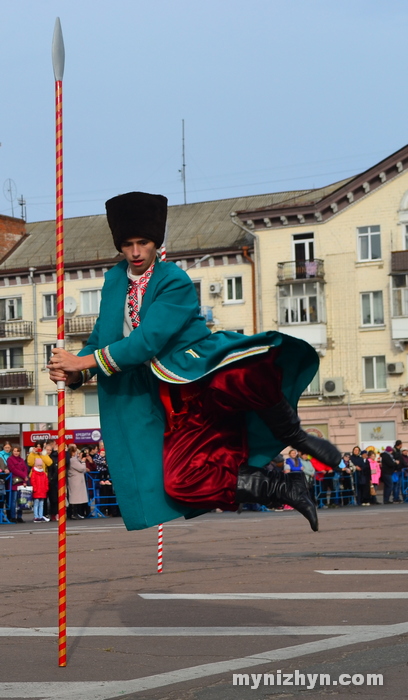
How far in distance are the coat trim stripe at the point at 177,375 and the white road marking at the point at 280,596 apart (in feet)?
12.2

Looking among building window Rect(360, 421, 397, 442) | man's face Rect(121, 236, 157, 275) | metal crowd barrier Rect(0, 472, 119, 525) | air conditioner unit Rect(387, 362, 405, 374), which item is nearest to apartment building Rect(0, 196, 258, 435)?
air conditioner unit Rect(387, 362, 405, 374)

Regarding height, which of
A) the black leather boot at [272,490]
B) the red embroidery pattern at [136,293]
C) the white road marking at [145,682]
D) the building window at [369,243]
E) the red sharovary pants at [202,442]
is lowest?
the white road marking at [145,682]

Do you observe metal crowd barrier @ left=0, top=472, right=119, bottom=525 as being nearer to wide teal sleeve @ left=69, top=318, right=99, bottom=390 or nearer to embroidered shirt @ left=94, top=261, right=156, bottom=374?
wide teal sleeve @ left=69, top=318, right=99, bottom=390

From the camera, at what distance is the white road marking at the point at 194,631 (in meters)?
7.65

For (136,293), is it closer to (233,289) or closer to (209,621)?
(209,621)

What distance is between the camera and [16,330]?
69000 millimetres

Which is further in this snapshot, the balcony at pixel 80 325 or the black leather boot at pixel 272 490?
the balcony at pixel 80 325

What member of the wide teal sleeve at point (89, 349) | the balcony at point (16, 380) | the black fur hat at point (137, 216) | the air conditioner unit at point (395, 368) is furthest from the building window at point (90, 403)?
the black fur hat at point (137, 216)

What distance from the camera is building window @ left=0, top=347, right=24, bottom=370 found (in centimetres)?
6956

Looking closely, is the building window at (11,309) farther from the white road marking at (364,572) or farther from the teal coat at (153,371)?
the teal coat at (153,371)

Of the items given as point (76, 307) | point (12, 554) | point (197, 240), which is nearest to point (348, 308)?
point (197, 240)

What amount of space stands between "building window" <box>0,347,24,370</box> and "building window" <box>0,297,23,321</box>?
6.26ft

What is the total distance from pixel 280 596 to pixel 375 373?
50.0 metres

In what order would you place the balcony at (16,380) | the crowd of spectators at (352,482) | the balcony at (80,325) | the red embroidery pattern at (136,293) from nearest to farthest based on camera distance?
the red embroidery pattern at (136,293)
the crowd of spectators at (352,482)
the balcony at (80,325)
the balcony at (16,380)
